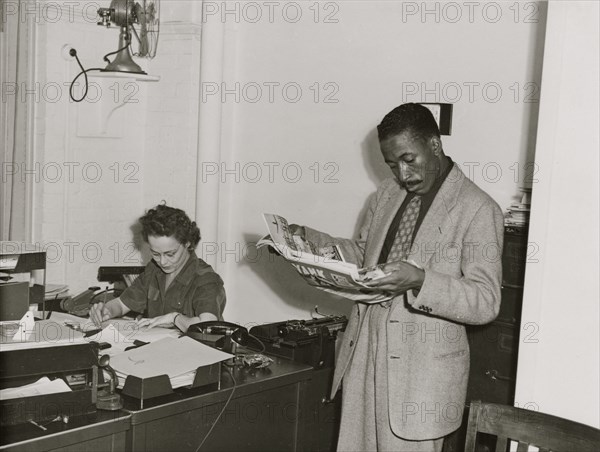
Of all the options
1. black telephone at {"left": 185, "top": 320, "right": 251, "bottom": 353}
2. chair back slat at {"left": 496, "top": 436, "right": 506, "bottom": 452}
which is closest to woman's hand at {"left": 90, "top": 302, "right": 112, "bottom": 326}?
black telephone at {"left": 185, "top": 320, "right": 251, "bottom": 353}

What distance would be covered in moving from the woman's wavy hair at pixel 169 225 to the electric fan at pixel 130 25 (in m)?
0.98

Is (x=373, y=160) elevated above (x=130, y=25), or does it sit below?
below

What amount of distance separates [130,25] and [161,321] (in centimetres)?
186

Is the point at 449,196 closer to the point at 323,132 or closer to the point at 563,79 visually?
the point at 563,79

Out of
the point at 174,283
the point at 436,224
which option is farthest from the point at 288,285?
the point at 436,224

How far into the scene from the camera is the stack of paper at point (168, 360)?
256cm

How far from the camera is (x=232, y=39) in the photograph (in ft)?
16.0

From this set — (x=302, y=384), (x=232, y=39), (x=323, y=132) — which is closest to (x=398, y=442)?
(x=302, y=384)

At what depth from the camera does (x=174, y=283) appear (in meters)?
3.64

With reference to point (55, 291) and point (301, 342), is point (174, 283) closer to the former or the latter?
point (301, 342)

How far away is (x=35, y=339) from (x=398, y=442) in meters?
1.23

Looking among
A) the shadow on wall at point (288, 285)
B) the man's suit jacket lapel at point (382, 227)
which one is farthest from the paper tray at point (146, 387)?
the shadow on wall at point (288, 285)

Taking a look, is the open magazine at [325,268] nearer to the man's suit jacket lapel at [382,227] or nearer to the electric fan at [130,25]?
the man's suit jacket lapel at [382,227]

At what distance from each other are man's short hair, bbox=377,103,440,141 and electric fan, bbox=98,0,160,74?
2.00 m
